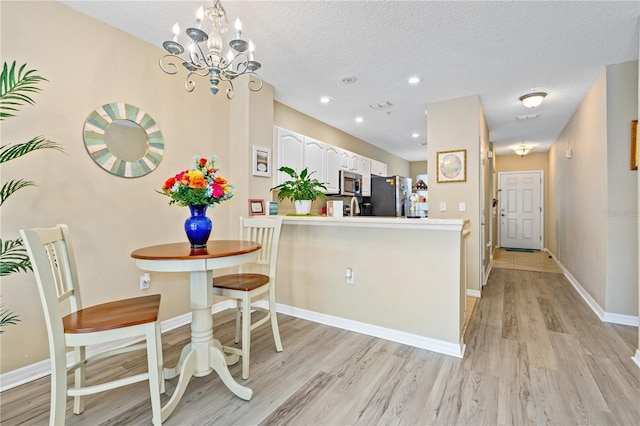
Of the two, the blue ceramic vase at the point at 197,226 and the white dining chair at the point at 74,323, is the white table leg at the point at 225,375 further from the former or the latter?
the blue ceramic vase at the point at 197,226

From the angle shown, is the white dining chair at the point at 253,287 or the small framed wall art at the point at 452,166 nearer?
the white dining chair at the point at 253,287

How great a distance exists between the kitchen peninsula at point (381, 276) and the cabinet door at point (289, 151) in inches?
40.2

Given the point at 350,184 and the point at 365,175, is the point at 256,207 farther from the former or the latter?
the point at 365,175

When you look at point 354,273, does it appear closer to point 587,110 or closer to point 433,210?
point 433,210

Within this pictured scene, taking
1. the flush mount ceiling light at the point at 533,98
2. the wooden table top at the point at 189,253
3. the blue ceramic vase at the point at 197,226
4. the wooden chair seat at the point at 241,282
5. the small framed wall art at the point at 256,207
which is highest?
the flush mount ceiling light at the point at 533,98

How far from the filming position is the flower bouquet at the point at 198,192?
5.97 feet

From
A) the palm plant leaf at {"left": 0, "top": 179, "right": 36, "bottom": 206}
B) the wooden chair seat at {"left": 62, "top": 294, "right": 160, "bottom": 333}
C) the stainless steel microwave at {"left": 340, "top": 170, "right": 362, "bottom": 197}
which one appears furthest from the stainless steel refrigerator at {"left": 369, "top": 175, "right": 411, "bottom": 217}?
the palm plant leaf at {"left": 0, "top": 179, "right": 36, "bottom": 206}

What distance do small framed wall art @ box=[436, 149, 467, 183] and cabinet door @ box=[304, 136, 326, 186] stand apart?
1.63 m

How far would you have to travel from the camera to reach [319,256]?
2979mm

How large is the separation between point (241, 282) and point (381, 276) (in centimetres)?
119

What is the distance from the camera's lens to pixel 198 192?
1.85 m

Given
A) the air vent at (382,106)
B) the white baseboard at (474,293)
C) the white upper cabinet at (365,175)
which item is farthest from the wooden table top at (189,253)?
the white upper cabinet at (365,175)

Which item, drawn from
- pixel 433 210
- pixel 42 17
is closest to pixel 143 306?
pixel 42 17

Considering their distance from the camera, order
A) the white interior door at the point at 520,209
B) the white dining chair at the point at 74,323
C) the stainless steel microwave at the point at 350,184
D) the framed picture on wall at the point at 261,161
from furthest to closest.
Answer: the white interior door at the point at 520,209 < the stainless steel microwave at the point at 350,184 < the framed picture on wall at the point at 261,161 < the white dining chair at the point at 74,323
